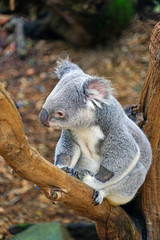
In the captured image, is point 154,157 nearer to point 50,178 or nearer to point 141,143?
point 141,143

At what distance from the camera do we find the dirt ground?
490 centimetres

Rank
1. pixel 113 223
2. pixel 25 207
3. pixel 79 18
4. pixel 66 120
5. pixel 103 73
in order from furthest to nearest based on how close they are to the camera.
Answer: pixel 79 18 → pixel 103 73 → pixel 25 207 → pixel 113 223 → pixel 66 120

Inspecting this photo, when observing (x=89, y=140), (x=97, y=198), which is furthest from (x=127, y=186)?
(x=89, y=140)

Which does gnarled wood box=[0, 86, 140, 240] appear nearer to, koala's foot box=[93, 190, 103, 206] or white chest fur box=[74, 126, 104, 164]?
koala's foot box=[93, 190, 103, 206]

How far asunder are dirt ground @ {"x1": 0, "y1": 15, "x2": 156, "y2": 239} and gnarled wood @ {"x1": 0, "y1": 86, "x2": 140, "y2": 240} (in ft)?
5.34

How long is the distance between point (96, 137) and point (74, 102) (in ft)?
1.25

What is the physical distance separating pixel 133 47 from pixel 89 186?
5.23 m

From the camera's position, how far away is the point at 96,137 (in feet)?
9.15

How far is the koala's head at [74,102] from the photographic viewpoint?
2.51 m

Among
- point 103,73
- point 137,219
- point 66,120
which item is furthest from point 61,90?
point 103,73

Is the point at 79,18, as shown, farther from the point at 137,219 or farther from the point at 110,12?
the point at 137,219

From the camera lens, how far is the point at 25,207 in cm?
Answer: 488

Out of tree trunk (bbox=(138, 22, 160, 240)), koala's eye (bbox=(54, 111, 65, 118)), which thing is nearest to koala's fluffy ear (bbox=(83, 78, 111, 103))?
koala's eye (bbox=(54, 111, 65, 118))

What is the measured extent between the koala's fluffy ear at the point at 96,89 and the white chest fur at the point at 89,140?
251 mm
